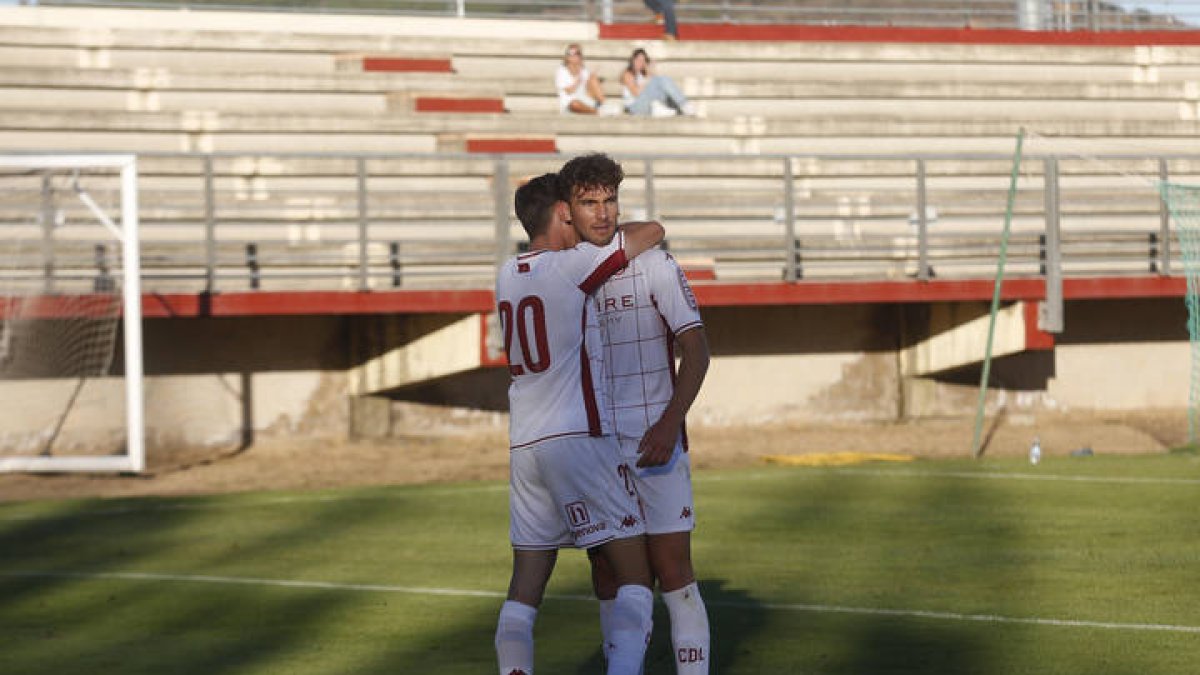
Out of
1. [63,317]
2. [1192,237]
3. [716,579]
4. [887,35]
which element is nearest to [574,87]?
[887,35]

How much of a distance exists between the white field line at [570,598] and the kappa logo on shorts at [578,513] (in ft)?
9.85

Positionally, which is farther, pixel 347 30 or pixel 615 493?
pixel 347 30

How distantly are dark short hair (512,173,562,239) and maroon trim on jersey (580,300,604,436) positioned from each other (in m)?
0.32

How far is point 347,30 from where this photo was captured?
25.2 meters

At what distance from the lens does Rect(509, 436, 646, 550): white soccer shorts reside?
6199 millimetres

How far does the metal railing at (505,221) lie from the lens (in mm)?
17391

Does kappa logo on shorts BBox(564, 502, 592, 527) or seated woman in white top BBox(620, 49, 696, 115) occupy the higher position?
seated woman in white top BBox(620, 49, 696, 115)

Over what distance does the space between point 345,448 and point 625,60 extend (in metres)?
8.44

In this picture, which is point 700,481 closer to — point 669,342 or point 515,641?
point 669,342

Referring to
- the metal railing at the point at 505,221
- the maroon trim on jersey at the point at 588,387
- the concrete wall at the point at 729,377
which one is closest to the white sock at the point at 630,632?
the maroon trim on jersey at the point at 588,387

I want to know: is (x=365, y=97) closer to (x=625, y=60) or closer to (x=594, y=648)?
(x=625, y=60)

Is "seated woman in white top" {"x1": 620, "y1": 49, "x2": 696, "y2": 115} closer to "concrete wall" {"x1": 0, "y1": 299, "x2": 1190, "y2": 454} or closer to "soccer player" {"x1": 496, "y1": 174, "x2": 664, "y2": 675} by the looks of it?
"concrete wall" {"x1": 0, "y1": 299, "x2": 1190, "y2": 454}

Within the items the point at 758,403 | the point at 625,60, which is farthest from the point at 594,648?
the point at 625,60

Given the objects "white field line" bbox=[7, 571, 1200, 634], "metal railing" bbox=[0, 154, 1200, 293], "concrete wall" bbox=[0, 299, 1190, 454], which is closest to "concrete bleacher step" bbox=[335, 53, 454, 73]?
"metal railing" bbox=[0, 154, 1200, 293]
